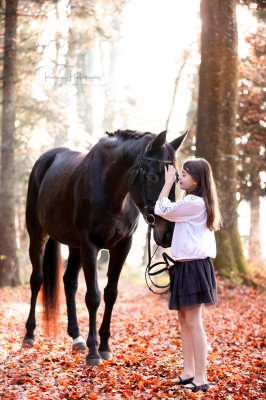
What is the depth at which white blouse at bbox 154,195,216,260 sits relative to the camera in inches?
148

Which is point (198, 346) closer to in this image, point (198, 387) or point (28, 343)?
point (198, 387)

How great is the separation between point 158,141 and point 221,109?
234 inches

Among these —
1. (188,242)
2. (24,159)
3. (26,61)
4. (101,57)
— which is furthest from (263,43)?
(101,57)

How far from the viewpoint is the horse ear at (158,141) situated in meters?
4.11

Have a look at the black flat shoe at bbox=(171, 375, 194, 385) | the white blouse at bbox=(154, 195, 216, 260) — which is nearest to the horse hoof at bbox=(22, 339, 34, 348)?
the black flat shoe at bbox=(171, 375, 194, 385)

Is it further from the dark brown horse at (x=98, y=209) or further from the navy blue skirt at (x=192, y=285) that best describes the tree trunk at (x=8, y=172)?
the navy blue skirt at (x=192, y=285)

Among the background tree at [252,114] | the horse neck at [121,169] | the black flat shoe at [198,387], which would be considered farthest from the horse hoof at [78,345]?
the background tree at [252,114]

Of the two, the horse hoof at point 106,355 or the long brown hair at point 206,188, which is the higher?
the long brown hair at point 206,188

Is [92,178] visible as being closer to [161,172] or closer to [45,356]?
[161,172]

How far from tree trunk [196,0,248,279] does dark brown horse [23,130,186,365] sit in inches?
166

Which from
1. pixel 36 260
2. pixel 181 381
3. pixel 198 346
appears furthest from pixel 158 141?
pixel 36 260

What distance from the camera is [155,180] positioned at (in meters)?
4.14

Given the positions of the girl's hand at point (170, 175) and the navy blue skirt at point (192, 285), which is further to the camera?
the girl's hand at point (170, 175)

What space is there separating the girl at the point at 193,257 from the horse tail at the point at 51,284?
8.58ft
